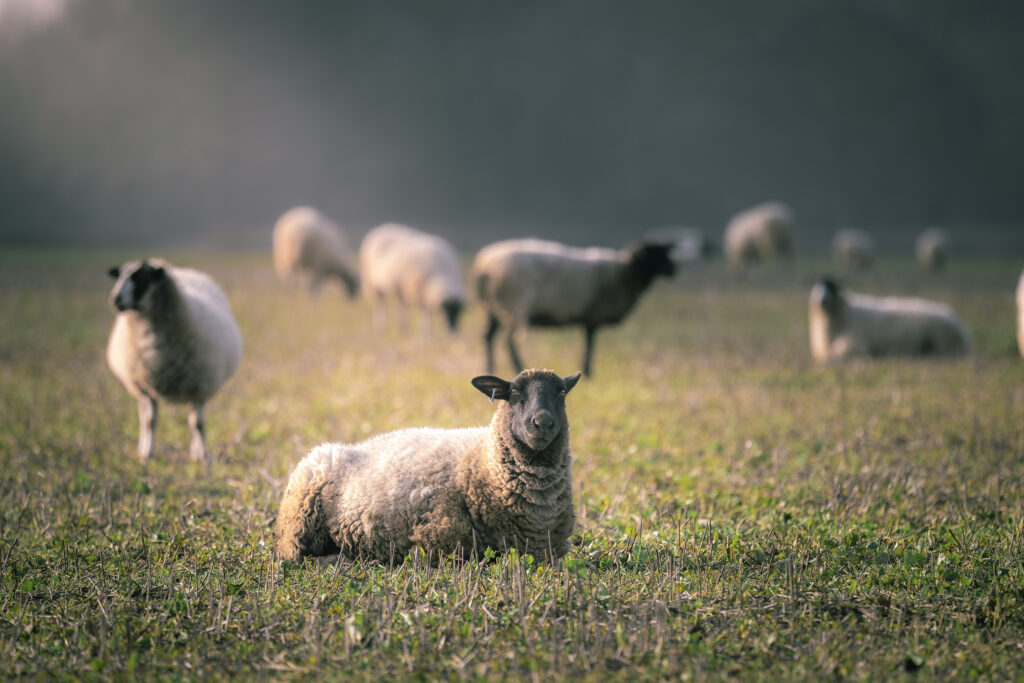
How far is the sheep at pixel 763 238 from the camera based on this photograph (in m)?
34.1

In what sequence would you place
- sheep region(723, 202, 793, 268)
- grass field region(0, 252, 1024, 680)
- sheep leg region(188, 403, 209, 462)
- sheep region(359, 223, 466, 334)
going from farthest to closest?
sheep region(723, 202, 793, 268) < sheep region(359, 223, 466, 334) < sheep leg region(188, 403, 209, 462) < grass field region(0, 252, 1024, 680)

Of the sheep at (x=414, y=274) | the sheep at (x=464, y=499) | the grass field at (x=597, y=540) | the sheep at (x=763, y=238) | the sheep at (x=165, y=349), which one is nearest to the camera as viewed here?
the grass field at (x=597, y=540)

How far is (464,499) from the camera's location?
4426mm

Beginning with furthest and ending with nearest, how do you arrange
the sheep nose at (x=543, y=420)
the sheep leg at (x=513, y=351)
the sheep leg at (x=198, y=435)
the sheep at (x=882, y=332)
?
1. the sheep at (x=882, y=332)
2. the sheep leg at (x=513, y=351)
3. the sheep leg at (x=198, y=435)
4. the sheep nose at (x=543, y=420)

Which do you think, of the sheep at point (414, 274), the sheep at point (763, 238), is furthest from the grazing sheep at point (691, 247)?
the sheep at point (414, 274)

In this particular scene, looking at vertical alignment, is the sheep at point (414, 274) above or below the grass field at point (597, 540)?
above

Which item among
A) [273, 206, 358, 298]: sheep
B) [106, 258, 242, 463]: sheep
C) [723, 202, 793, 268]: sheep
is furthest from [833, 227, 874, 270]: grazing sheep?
[106, 258, 242, 463]: sheep

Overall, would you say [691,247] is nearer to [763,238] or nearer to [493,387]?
[763,238]

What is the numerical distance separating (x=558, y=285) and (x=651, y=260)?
1.43m

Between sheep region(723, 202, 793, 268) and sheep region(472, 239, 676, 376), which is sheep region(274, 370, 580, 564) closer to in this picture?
sheep region(472, 239, 676, 376)

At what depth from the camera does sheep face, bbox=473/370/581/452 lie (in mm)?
4172

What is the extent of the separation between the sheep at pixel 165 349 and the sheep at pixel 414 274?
852cm

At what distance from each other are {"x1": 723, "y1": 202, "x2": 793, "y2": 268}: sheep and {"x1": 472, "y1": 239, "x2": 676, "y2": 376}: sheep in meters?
24.5

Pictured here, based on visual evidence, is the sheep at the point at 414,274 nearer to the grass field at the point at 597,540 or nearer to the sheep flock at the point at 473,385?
the sheep flock at the point at 473,385
